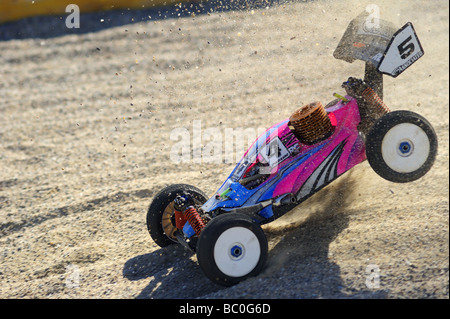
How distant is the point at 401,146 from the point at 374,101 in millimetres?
583

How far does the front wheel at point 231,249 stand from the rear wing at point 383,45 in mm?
1989

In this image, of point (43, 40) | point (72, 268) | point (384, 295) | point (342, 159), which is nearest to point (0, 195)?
point (72, 268)

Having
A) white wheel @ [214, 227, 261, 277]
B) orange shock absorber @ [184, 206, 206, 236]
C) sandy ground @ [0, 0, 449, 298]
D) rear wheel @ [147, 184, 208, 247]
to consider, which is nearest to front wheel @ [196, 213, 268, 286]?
white wheel @ [214, 227, 261, 277]

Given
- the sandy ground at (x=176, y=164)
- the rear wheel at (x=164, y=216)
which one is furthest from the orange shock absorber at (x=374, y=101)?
the rear wheel at (x=164, y=216)

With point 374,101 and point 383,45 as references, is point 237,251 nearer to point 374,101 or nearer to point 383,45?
point 374,101

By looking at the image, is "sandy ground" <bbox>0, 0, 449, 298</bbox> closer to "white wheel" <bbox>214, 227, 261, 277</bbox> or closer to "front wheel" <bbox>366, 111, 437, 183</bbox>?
"white wheel" <bbox>214, 227, 261, 277</bbox>

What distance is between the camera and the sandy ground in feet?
14.5

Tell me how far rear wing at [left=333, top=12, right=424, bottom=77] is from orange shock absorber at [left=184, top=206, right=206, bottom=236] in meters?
2.12

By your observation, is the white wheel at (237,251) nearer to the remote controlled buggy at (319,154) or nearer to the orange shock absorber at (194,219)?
the remote controlled buggy at (319,154)

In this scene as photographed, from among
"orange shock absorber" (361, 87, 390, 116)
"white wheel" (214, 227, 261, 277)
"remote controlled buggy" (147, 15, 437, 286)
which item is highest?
"orange shock absorber" (361, 87, 390, 116)

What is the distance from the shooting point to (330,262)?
4328mm

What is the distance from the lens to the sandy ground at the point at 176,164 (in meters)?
4.42

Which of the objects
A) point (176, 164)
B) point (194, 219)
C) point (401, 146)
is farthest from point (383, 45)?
point (176, 164)

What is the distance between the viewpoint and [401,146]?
464cm
